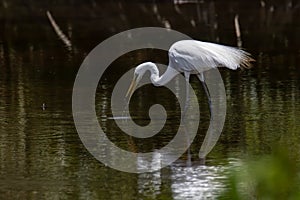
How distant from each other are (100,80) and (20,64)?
254cm

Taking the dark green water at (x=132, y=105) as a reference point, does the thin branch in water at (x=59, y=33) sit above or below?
above

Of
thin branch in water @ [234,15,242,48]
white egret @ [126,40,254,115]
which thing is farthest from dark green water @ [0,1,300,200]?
white egret @ [126,40,254,115]

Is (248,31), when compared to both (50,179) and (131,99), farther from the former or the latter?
(50,179)

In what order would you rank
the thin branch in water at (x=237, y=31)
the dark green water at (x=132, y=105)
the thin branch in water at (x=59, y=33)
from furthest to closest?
the thin branch in water at (x=59, y=33)
the thin branch in water at (x=237, y=31)
the dark green water at (x=132, y=105)

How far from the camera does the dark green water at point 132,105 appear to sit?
661 cm

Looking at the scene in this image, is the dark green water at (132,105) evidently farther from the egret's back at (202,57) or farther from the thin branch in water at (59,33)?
the egret's back at (202,57)

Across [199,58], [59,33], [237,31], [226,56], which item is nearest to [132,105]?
[199,58]

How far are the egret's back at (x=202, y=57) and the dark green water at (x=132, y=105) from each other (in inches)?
23.9

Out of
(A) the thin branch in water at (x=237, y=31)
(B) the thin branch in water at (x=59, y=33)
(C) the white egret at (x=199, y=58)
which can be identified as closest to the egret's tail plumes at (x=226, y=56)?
(C) the white egret at (x=199, y=58)

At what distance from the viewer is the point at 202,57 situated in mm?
9414

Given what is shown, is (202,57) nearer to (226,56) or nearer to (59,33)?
(226,56)

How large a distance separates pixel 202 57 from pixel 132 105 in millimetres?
1451

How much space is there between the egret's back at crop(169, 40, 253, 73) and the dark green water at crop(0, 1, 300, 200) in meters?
0.61

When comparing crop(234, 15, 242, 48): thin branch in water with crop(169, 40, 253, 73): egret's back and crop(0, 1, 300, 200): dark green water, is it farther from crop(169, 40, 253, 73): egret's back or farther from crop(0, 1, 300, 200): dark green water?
crop(169, 40, 253, 73): egret's back
